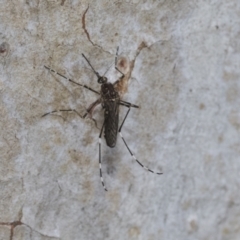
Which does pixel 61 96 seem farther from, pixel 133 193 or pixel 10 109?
pixel 133 193

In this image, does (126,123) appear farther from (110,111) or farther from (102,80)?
(102,80)

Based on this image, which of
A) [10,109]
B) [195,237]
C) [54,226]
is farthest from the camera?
[195,237]

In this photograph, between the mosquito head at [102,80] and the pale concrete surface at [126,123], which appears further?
the mosquito head at [102,80]

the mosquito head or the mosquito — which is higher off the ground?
the mosquito head

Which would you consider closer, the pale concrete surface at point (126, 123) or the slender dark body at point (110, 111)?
the pale concrete surface at point (126, 123)

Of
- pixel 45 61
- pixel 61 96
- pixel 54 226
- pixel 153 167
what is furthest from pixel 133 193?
pixel 45 61

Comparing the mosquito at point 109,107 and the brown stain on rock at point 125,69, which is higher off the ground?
the brown stain on rock at point 125,69
